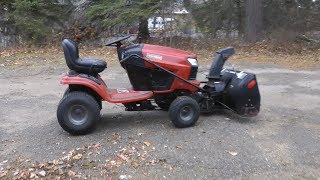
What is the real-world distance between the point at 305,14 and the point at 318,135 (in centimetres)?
1081

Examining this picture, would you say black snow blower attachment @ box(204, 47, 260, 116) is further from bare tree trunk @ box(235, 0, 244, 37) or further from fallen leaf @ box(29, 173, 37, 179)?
bare tree trunk @ box(235, 0, 244, 37)

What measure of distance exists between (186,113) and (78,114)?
1.47m

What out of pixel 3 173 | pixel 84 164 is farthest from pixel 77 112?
pixel 3 173

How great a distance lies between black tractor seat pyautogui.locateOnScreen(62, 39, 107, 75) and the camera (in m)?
5.72

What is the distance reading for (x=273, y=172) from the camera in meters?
4.83

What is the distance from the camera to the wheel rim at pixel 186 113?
5.91 m

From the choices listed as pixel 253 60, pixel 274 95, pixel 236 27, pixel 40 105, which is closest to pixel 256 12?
pixel 236 27

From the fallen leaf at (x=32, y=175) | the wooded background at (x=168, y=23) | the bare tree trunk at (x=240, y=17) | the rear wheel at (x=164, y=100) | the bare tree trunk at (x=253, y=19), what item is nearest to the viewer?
the fallen leaf at (x=32, y=175)

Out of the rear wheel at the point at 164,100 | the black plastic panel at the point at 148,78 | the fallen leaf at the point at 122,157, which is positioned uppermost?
the black plastic panel at the point at 148,78

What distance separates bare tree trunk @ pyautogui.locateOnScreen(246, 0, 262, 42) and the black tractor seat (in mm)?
9890

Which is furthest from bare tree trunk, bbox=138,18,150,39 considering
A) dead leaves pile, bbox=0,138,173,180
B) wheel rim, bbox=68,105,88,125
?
dead leaves pile, bbox=0,138,173,180

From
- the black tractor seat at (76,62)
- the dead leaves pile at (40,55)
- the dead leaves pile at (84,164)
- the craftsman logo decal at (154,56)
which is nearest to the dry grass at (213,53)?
the dead leaves pile at (40,55)

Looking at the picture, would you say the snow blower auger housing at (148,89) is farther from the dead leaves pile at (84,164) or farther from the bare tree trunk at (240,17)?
the bare tree trunk at (240,17)

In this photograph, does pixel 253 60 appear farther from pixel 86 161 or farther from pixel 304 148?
pixel 86 161
